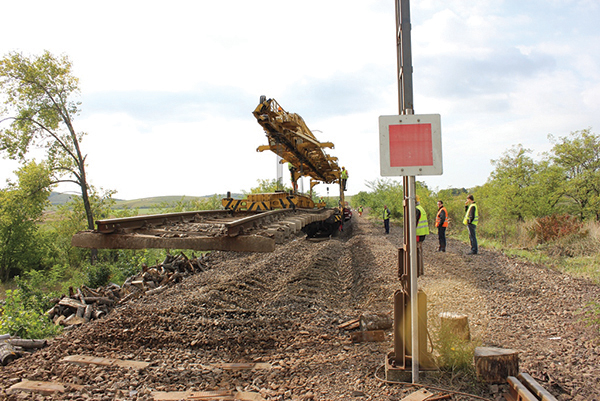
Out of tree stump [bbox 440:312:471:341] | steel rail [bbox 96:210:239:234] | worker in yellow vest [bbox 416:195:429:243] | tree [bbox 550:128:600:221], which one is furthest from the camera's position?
tree [bbox 550:128:600:221]

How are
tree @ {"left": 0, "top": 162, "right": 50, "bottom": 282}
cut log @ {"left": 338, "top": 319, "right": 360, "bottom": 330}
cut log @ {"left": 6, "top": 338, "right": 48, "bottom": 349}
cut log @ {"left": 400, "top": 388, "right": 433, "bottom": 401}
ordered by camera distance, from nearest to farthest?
cut log @ {"left": 400, "top": 388, "right": 433, "bottom": 401}, cut log @ {"left": 338, "top": 319, "right": 360, "bottom": 330}, cut log @ {"left": 6, "top": 338, "right": 48, "bottom": 349}, tree @ {"left": 0, "top": 162, "right": 50, "bottom": 282}

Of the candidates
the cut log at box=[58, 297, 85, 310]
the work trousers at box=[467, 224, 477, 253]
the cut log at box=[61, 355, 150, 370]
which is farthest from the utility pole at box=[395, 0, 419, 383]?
the work trousers at box=[467, 224, 477, 253]

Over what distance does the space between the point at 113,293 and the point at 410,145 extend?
8.83 metres

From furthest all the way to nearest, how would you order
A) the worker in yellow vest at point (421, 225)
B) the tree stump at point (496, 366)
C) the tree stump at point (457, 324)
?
the worker in yellow vest at point (421, 225), the tree stump at point (457, 324), the tree stump at point (496, 366)

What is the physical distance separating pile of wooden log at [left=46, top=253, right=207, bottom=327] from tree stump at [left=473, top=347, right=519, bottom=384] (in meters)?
7.07

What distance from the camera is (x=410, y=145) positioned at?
10.9 feet

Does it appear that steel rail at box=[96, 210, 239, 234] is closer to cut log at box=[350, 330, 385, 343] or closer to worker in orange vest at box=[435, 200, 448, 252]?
cut log at box=[350, 330, 385, 343]

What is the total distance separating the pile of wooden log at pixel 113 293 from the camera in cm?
767

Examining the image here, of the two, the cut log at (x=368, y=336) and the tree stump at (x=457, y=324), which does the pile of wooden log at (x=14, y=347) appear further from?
the tree stump at (x=457, y=324)

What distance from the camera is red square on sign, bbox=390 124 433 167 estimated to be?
3322 mm

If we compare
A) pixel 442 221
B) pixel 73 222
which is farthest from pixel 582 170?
pixel 73 222

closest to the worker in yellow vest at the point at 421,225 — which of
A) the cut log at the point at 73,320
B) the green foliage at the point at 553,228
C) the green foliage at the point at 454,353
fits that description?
the green foliage at the point at 454,353

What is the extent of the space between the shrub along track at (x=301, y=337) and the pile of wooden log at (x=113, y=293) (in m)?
0.99

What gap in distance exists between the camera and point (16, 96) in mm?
20500
